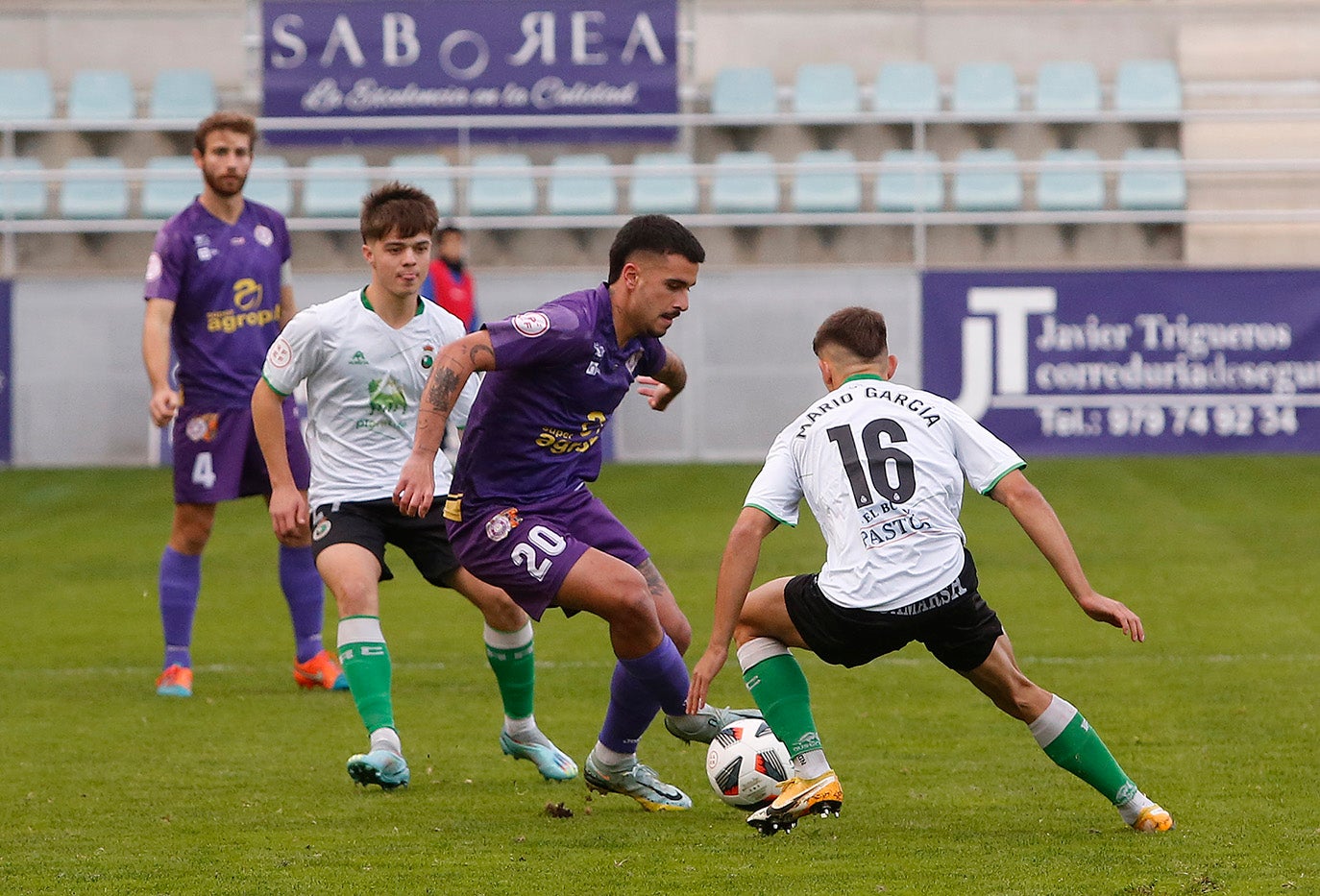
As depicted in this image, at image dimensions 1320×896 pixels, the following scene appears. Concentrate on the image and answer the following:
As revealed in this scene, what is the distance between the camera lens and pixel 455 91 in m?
18.9

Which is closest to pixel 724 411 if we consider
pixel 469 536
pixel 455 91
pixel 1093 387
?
pixel 1093 387

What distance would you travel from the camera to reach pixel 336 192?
19047 mm

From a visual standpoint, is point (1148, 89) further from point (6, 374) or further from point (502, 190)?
point (6, 374)

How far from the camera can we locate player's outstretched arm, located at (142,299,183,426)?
Answer: 6957 millimetres

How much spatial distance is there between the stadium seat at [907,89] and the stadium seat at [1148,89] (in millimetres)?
1999

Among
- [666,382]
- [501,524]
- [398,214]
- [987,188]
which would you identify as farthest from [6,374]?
[501,524]

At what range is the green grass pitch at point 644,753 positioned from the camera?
4559 mm

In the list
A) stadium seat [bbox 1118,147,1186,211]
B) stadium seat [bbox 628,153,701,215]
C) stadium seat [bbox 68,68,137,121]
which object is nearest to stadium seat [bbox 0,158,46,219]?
stadium seat [bbox 68,68,137,121]

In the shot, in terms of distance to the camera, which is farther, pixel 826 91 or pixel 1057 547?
pixel 826 91

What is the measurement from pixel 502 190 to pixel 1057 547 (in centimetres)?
1496

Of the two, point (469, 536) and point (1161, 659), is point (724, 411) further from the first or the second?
point (469, 536)

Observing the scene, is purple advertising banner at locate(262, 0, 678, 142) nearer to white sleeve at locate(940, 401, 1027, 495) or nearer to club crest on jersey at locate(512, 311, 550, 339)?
club crest on jersey at locate(512, 311, 550, 339)

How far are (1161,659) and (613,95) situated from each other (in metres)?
12.2

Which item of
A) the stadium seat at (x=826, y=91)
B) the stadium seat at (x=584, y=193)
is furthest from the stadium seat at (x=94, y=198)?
the stadium seat at (x=826, y=91)
